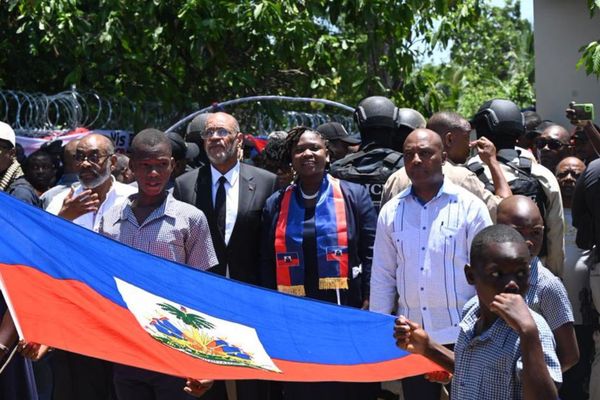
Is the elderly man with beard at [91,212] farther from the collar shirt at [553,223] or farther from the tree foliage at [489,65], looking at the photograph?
the tree foliage at [489,65]

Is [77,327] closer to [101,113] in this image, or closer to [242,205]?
[242,205]

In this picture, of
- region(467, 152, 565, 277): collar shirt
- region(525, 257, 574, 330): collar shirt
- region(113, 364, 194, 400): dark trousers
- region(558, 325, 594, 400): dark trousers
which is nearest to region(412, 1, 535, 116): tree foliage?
region(558, 325, 594, 400): dark trousers

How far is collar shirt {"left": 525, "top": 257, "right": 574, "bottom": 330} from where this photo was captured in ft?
15.9

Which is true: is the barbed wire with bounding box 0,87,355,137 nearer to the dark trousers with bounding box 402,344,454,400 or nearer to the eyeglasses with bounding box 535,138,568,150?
the eyeglasses with bounding box 535,138,568,150

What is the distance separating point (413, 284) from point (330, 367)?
3.01 feet

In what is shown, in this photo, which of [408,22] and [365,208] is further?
[408,22]

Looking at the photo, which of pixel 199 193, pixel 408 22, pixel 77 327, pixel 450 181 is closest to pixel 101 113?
pixel 408 22

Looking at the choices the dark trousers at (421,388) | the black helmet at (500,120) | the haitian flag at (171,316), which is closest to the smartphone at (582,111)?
the black helmet at (500,120)

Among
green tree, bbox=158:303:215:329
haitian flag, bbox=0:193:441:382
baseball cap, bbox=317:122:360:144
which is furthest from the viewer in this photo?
baseball cap, bbox=317:122:360:144

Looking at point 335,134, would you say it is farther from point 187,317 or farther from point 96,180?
point 187,317

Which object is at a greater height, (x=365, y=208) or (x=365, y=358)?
(x=365, y=208)

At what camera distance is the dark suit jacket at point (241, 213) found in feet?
23.1

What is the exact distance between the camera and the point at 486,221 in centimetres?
612

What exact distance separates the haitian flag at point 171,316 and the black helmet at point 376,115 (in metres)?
2.32
